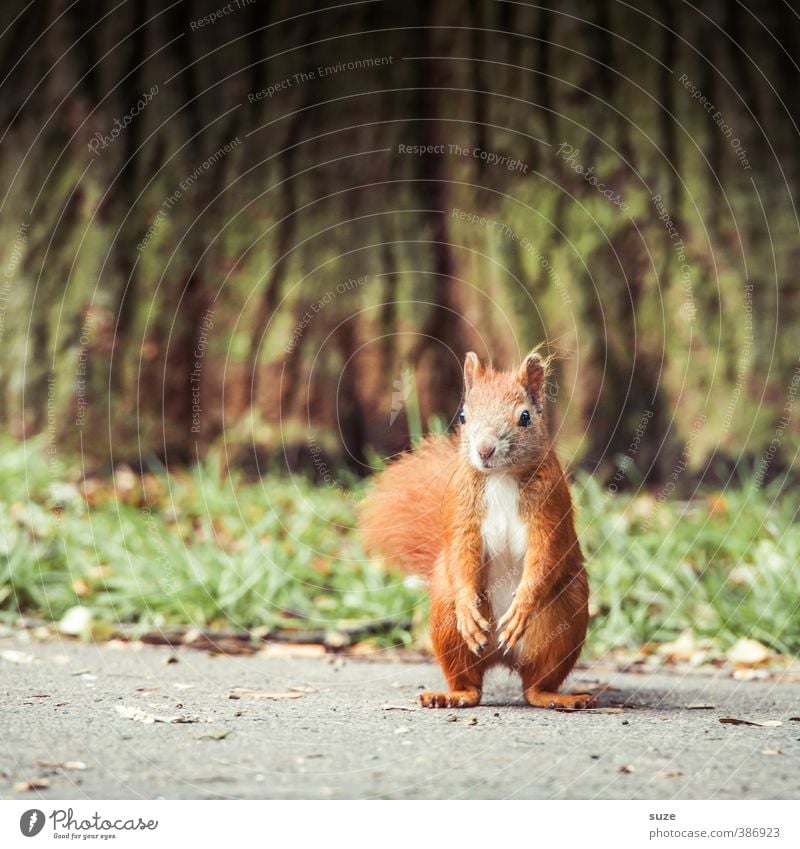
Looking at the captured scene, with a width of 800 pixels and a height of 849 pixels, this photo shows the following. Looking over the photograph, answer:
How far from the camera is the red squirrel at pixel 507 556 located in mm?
3418

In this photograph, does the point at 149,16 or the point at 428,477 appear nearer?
the point at 428,477

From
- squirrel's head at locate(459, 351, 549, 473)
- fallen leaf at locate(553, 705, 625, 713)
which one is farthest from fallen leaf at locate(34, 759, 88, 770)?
fallen leaf at locate(553, 705, 625, 713)

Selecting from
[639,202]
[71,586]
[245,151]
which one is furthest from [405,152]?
[71,586]

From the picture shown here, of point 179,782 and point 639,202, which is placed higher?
point 639,202

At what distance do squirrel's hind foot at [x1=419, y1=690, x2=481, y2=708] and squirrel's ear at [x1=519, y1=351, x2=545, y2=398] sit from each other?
3.25ft

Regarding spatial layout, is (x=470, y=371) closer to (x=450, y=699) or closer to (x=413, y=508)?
(x=413, y=508)

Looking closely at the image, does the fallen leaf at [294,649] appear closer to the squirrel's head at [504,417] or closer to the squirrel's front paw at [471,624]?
the squirrel's front paw at [471,624]

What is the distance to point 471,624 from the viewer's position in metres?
3.46

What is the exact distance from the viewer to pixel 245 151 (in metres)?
6.64

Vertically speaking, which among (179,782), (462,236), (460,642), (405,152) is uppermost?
(405,152)

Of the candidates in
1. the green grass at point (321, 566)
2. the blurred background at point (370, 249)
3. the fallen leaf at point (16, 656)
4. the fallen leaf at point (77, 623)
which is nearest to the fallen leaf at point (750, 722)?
the green grass at point (321, 566)

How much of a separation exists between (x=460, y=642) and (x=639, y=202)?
363 cm

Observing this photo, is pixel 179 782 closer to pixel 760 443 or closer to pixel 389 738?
pixel 389 738

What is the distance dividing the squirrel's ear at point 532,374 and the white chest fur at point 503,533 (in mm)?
297
